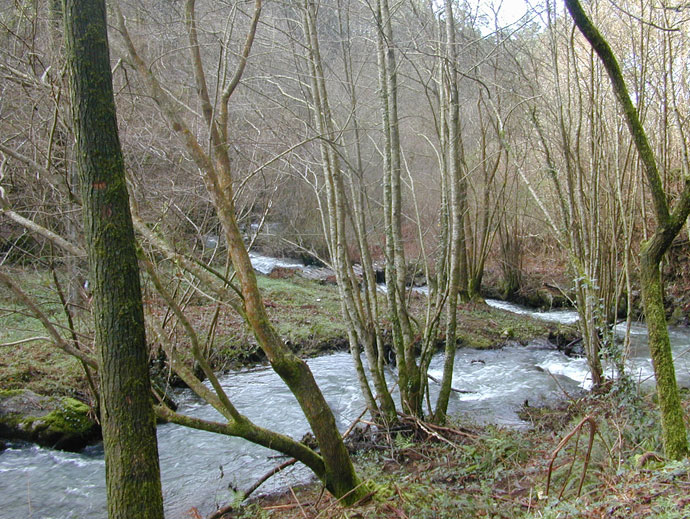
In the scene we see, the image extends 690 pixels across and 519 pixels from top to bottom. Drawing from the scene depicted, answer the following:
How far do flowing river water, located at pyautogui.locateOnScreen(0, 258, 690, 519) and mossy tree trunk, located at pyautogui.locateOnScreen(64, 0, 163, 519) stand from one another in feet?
8.33

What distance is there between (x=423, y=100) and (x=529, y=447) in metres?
7.22

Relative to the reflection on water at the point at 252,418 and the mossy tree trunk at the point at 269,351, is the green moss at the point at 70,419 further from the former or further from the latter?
the mossy tree trunk at the point at 269,351

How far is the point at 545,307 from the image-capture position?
1423 cm

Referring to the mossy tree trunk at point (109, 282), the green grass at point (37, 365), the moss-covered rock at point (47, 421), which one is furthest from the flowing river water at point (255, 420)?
the mossy tree trunk at point (109, 282)

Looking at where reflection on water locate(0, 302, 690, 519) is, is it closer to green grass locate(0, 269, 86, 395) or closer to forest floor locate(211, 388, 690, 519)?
forest floor locate(211, 388, 690, 519)

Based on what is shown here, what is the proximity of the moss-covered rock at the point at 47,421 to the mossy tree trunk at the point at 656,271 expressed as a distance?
6400 mm

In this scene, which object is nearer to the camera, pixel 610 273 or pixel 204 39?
pixel 204 39

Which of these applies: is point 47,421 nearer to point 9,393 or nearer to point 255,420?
point 9,393

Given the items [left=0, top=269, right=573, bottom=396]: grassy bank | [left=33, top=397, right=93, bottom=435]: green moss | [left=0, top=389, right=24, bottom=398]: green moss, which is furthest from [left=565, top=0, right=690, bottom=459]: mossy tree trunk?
[left=0, top=389, right=24, bottom=398]: green moss

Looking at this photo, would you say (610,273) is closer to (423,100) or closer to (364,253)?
(364,253)

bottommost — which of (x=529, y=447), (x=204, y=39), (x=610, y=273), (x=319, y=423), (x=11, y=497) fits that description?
(x=11, y=497)

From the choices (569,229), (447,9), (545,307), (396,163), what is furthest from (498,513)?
(545,307)

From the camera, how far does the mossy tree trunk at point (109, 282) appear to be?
280 cm

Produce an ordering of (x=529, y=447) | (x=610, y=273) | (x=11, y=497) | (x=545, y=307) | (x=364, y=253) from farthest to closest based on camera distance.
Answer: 1. (x=545, y=307)
2. (x=610, y=273)
3. (x=364, y=253)
4. (x=11, y=497)
5. (x=529, y=447)
